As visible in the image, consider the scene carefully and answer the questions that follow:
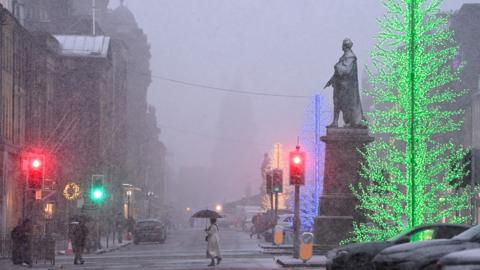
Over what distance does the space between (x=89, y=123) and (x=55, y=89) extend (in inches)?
180

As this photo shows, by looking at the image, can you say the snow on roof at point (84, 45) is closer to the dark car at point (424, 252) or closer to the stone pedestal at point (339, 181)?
the stone pedestal at point (339, 181)

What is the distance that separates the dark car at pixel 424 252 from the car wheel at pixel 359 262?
13.3 feet

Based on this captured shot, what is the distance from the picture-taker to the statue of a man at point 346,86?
36781 mm

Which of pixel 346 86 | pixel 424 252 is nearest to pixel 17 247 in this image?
pixel 346 86

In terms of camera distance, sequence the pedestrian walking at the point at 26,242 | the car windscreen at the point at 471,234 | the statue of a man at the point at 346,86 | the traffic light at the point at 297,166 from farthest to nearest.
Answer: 1. the statue of a man at the point at 346,86
2. the traffic light at the point at 297,166
3. the pedestrian walking at the point at 26,242
4. the car windscreen at the point at 471,234

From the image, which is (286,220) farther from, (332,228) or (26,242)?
(26,242)

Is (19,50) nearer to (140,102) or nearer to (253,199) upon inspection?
(140,102)

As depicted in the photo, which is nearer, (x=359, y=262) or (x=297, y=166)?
(x=359, y=262)

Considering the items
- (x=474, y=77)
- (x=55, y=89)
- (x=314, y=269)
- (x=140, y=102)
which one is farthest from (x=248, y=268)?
(x=140, y=102)

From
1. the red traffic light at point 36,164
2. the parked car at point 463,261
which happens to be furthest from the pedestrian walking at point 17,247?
the parked car at point 463,261

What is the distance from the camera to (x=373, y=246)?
21.6 m

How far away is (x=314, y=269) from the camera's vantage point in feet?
97.2

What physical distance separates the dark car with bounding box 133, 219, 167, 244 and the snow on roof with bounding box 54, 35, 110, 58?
21249mm

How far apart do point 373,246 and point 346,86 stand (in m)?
16.1
